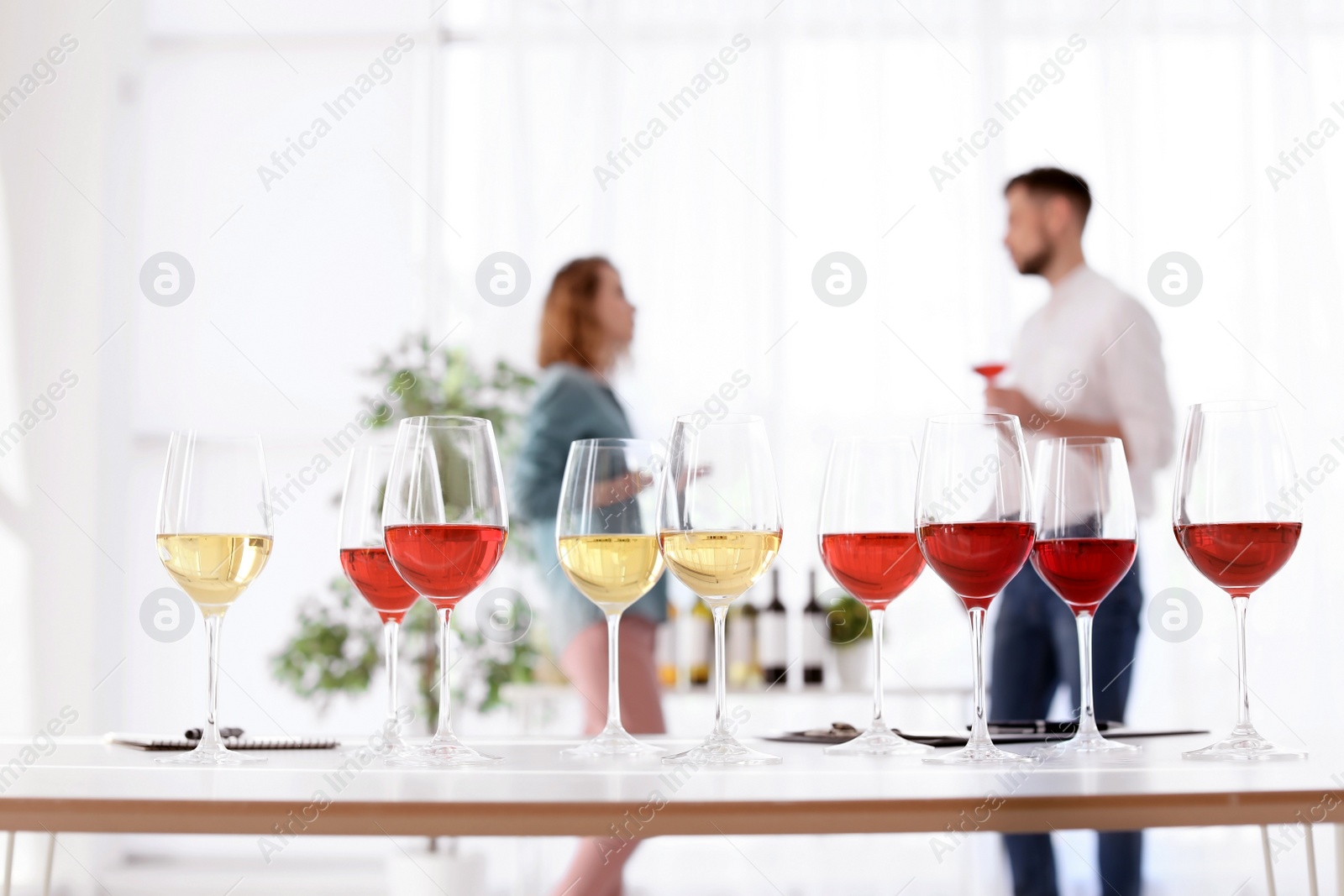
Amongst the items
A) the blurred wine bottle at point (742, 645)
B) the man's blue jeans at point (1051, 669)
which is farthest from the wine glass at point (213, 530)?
the blurred wine bottle at point (742, 645)

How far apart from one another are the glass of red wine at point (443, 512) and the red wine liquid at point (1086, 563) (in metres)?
0.38

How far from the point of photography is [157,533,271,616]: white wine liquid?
80 cm

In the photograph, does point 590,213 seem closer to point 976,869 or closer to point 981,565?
point 976,869

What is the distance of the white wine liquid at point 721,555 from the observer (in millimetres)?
765

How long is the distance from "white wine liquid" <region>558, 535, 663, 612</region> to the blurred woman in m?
1.25

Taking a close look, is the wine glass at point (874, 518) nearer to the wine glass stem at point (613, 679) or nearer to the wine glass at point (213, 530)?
the wine glass stem at point (613, 679)

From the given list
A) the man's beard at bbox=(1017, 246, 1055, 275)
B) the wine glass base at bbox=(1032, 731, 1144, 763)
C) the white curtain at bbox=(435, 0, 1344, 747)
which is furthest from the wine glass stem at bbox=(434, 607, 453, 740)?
the white curtain at bbox=(435, 0, 1344, 747)

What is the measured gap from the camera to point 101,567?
11.8 feet

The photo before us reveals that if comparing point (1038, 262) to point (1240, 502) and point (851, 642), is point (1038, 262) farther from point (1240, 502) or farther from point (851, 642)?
point (1240, 502)

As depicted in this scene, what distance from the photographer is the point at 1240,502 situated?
2.56ft

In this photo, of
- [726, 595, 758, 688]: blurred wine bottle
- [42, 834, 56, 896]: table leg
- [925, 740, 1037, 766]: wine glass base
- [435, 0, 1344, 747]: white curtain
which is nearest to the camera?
[925, 740, 1037, 766]: wine glass base

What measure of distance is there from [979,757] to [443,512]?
37 cm

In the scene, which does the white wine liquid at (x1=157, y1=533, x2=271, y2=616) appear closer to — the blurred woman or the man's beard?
the blurred woman

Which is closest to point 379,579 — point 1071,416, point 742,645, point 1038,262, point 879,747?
point 879,747
